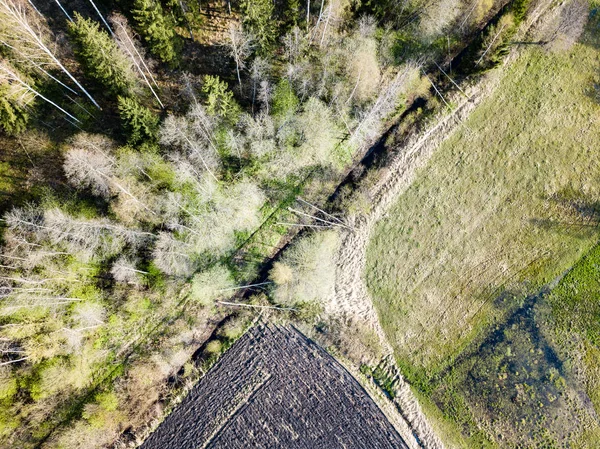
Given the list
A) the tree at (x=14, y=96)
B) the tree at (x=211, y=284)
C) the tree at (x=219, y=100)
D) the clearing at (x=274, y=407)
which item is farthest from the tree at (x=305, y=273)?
the tree at (x=14, y=96)

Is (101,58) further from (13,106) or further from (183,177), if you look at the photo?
(183,177)

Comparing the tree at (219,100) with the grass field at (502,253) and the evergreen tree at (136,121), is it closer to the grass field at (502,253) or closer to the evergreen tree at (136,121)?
the evergreen tree at (136,121)

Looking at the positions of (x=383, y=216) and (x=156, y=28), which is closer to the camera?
(x=156, y=28)

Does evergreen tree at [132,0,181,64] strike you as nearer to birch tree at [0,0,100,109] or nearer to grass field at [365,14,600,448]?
birch tree at [0,0,100,109]

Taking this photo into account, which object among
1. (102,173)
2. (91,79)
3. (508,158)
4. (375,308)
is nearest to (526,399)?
(375,308)

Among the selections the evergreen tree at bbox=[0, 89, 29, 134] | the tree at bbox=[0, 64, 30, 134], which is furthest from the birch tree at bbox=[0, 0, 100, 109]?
the evergreen tree at bbox=[0, 89, 29, 134]

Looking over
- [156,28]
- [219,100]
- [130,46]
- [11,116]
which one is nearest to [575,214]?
[219,100]
